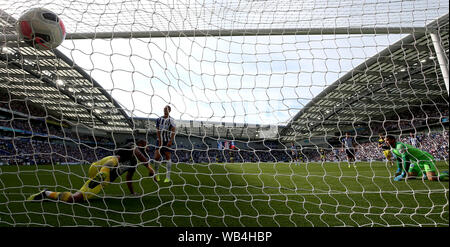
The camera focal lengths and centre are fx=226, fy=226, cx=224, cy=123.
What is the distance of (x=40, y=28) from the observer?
234 cm

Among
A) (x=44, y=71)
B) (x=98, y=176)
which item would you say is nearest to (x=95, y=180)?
(x=98, y=176)

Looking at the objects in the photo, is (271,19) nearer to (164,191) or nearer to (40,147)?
(164,191)

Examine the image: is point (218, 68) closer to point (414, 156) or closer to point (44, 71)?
point (44, 71)

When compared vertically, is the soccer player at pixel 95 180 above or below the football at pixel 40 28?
below

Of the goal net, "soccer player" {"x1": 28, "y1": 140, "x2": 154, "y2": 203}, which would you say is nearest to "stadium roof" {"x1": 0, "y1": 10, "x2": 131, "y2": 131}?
the goal net

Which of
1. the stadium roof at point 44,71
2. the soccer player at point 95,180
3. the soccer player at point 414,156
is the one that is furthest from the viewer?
the soccer player at point 414,156

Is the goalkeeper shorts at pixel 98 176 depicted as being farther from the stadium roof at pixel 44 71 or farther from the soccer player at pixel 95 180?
the stadium roof at pixel 44 71

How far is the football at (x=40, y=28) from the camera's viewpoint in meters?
2.31

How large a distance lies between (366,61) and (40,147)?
Answer: 2321 cm

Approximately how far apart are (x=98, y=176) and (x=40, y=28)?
173cm

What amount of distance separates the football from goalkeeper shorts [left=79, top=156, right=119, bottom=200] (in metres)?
1.43

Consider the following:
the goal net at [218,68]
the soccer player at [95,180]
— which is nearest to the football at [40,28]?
the goal net at [218,68]

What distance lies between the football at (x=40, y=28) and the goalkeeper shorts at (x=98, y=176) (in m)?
1.43

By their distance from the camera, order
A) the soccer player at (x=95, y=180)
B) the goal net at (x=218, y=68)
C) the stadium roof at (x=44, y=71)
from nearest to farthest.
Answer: the goal net at (x=218, y=68) → the stadium roof at (x=44, y=71) → the soccer player at (x=95, y=180)
